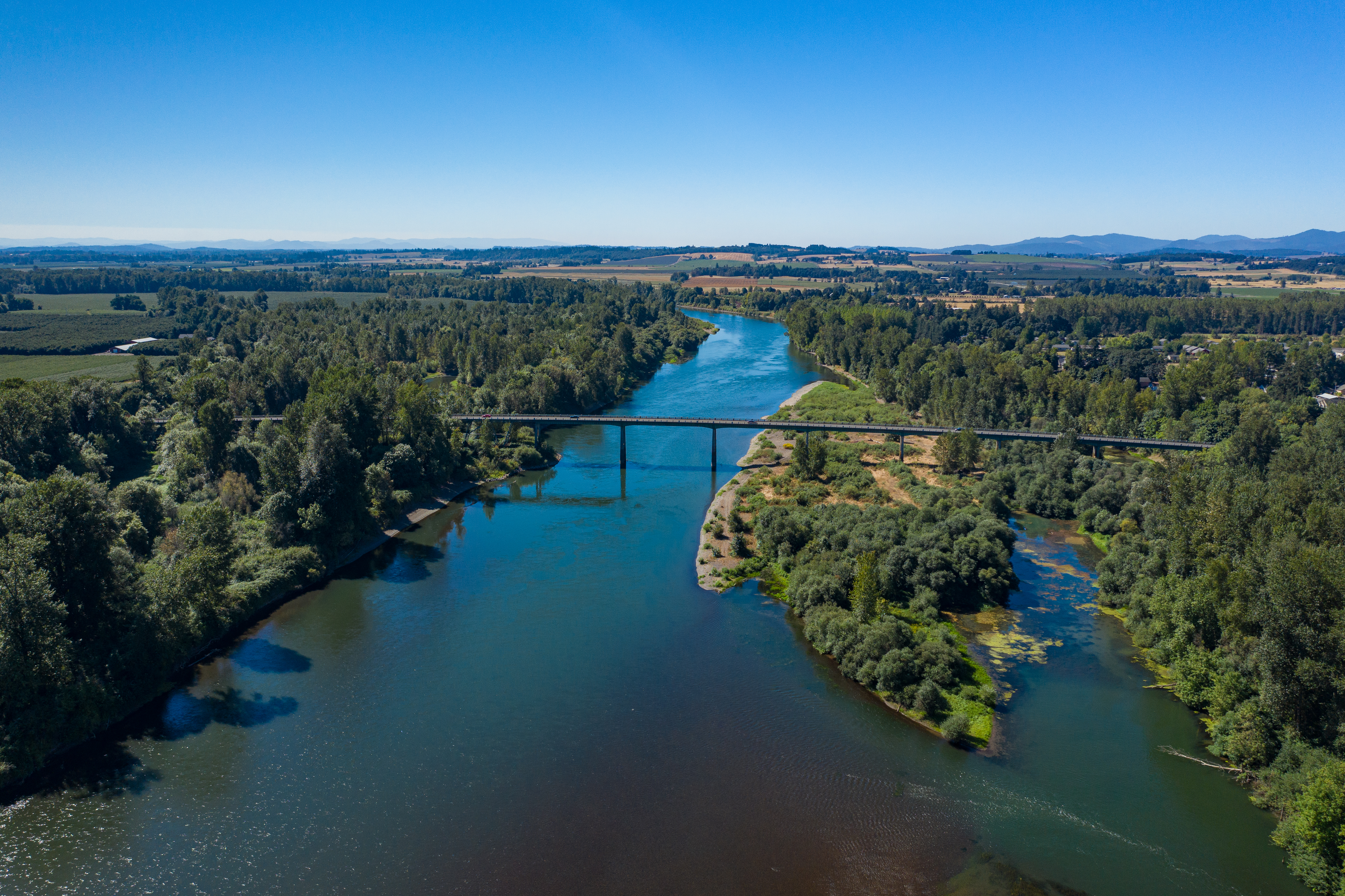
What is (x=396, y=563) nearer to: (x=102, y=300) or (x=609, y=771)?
(x=609, y=771)

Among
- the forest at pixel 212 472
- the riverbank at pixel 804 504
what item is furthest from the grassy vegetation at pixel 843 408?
the forest at pixel 212 472

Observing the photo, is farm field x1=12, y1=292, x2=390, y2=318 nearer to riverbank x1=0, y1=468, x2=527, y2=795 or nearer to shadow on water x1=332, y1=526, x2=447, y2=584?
riverbank x1=0, y1=468, x2=527, y2=795

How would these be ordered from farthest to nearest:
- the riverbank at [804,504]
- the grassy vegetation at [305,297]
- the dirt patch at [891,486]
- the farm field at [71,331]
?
the grassy vegetation at [305,297] → the farm field at [71,331] → the dirt patch at [891,486] → the riverbank at [804,504]

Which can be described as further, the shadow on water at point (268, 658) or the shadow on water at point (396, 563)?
the shadow on water at point (396, 563)

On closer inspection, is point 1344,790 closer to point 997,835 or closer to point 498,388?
point 997,835

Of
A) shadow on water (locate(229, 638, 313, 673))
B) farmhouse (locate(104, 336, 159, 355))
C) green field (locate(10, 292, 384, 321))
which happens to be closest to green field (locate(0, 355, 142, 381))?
farmhouse (locate(104, 336, 159, 355))

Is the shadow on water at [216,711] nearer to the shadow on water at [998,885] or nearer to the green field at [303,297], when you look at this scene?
the shadow on water at [998,885]

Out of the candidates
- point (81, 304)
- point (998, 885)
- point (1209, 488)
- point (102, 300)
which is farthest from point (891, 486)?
point (102, 300)
